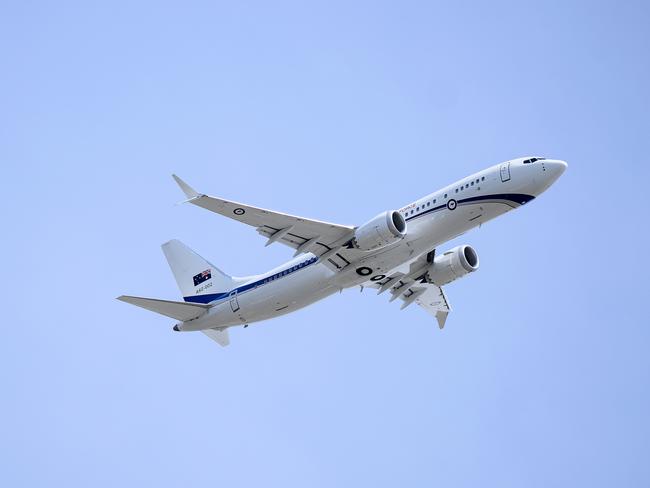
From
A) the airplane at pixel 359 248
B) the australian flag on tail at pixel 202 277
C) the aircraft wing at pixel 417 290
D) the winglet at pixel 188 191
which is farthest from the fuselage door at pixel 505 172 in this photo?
the australian flag on tail at pixel 202 277

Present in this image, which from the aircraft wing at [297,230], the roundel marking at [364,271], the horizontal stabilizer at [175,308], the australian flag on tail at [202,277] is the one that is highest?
the australian flag on tail at [202,277]

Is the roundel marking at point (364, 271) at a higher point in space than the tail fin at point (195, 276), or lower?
lower

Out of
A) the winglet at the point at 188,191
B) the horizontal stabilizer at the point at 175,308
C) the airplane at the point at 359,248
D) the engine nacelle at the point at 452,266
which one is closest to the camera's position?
the winglet at the point at 188,191

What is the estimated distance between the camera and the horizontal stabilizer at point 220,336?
5122 cm

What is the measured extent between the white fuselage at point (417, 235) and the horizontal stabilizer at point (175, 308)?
1816 mm

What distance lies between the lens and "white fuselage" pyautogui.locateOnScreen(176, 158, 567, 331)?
143ft

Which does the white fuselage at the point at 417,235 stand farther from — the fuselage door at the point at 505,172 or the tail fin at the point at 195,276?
the tail fin at the point at 195,276

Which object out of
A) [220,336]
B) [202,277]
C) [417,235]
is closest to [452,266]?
[417,235]

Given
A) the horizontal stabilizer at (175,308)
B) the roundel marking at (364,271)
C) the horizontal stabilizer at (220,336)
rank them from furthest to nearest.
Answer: the horizontal stabilizer at (220,336) < the horizontal stabilizer at (175,308) < the roundel marking at (364,271)

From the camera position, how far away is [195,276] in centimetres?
5388

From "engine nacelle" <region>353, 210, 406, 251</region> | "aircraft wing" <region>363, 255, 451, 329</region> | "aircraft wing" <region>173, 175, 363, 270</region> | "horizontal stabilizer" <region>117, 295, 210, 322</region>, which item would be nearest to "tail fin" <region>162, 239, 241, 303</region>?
"horizontal stabilizer" <region>117, 295, 210, 322</region>

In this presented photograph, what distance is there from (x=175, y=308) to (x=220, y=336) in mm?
4089

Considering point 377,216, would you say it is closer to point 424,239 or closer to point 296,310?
point 424,239

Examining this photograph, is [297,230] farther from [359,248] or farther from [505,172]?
[505,172]
